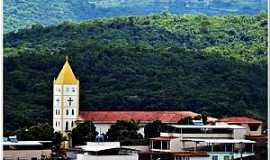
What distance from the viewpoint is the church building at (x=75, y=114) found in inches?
380

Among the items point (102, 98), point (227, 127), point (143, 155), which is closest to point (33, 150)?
point (143, 155)

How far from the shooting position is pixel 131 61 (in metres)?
11.3

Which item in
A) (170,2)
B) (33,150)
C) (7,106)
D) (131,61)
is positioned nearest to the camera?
(33,150)

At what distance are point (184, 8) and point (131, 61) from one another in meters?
2.67

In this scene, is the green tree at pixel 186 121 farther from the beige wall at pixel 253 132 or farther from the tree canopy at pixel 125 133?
the beige wall at pixel 253 132

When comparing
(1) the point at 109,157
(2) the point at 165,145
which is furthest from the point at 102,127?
(1) the point at 109,157

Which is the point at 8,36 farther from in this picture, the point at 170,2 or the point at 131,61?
the point at 170,2

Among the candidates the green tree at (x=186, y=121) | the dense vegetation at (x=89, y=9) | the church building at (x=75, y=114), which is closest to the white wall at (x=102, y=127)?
the church building at (x=75, y=114)

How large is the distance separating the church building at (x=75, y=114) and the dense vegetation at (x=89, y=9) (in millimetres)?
2076

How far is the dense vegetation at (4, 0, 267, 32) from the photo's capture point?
503 inches

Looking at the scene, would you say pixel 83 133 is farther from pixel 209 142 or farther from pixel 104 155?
pixel 104 155

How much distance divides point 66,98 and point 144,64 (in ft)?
4.67

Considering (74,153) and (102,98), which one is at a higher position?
(102,98)

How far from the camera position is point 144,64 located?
37.7ft
